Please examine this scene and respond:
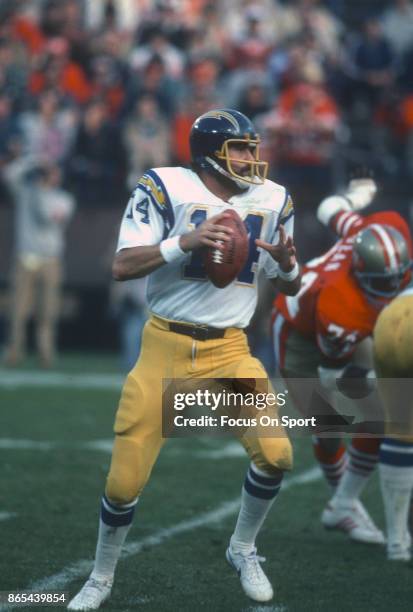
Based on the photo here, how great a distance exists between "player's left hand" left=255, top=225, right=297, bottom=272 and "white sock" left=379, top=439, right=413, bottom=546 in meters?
1.07

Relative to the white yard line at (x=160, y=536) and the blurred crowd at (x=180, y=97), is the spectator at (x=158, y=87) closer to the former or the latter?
the blurred crowd at (x=180, y=97)

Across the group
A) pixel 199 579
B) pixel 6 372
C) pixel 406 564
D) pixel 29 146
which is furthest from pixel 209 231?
pixel 29 146

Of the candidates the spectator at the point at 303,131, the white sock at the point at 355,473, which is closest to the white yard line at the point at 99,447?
the white sock at the point at 355,473

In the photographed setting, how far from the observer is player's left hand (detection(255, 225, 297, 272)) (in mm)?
4500

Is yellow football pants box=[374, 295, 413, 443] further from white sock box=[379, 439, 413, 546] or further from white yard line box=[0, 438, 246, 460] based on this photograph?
white yard line box=[0, 438, 246, 460]

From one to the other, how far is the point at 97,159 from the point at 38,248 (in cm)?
119

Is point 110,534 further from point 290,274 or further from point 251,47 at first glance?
point 251,47

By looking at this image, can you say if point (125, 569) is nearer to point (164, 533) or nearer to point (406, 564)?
point (164, 533)

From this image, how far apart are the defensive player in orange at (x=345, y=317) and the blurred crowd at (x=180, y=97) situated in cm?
542

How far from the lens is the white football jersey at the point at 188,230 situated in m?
4.50

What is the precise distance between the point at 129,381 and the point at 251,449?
1.66 feet

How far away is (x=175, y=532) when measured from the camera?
5656 millimetres

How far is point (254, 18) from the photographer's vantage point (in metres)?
12.8

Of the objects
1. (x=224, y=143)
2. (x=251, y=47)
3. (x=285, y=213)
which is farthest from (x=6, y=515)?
(x=251, y=47)
